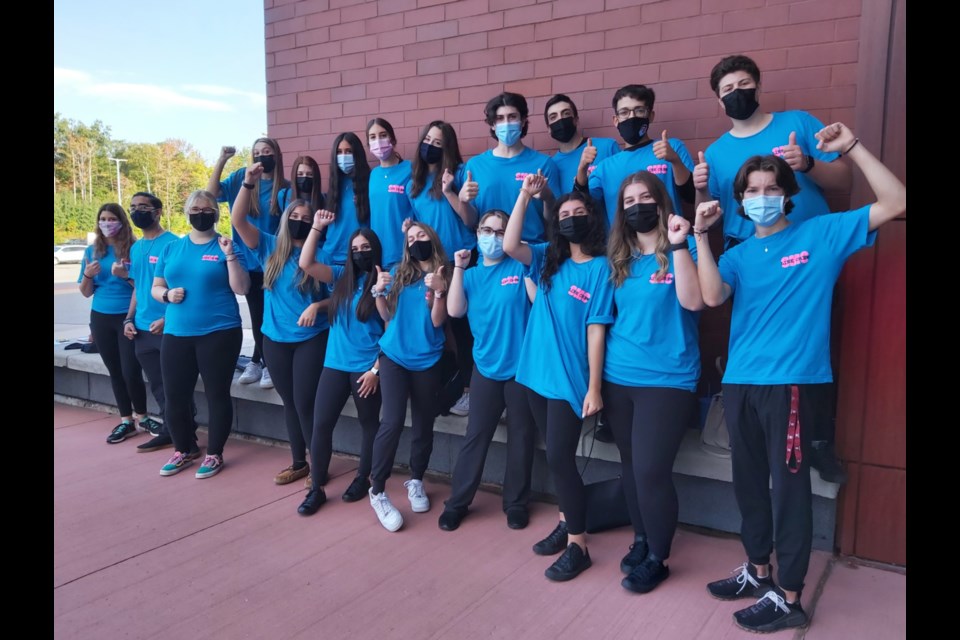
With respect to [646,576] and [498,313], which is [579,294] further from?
[646,576]

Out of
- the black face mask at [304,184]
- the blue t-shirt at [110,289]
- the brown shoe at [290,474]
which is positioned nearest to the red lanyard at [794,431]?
the brown shoe at [290,474]

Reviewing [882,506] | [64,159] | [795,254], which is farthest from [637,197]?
[64,159]

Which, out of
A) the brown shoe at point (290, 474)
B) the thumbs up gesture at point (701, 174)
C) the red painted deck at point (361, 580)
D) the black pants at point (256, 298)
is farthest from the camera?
the black pants at point (256, 298)

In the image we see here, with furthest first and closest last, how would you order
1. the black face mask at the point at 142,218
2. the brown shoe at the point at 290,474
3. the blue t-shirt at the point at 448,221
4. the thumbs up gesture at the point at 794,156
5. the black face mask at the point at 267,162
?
the black face mask at the point at 142,218
the black face mask at the point at 267,162
the brown shoe at the point at 290,474
the blue t-shirt at the point at 448,221
the thumbs up gesture at the point at 794,156

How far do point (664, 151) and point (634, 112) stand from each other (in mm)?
377

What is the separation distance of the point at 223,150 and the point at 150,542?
308 cm

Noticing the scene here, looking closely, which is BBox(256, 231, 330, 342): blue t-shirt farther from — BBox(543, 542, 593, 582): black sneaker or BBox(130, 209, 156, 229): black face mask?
BBox(543, 542, 593, 582): black sneaker

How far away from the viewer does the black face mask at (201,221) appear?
4.97 m

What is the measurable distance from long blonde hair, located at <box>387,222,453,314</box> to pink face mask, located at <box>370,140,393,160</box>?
864 millimetres

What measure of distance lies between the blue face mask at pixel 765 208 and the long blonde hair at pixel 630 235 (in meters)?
0.40

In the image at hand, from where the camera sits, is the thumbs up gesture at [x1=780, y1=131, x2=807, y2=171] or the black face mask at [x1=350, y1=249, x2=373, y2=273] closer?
the thumbs up gesture at [x1=780, y1=131, x2=807, y2=171]

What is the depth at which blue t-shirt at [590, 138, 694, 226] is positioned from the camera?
153 inches

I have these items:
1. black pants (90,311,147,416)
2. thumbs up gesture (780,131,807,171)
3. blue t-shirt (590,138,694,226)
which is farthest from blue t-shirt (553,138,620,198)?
black pants (90,311,147,416)

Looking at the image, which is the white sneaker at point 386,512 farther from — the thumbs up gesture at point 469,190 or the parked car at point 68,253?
the parked car at point 68,253
